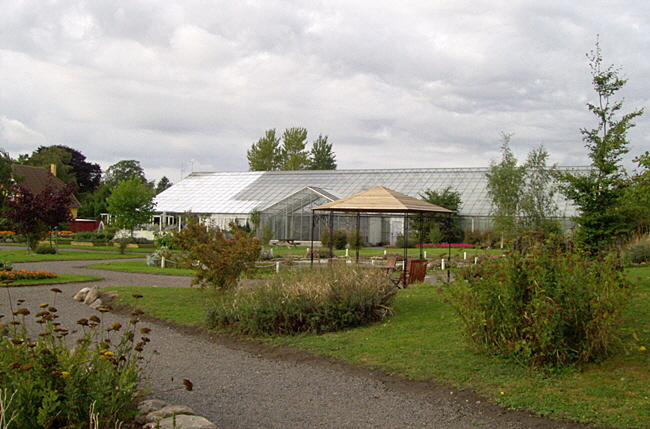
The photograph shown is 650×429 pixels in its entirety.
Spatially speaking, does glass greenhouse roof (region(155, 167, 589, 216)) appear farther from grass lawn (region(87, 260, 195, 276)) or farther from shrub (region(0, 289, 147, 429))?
shrub (region(0, 289, 147, 429))

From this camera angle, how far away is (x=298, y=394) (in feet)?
20.0

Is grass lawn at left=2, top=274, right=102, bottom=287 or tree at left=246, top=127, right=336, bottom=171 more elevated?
tree at left=246, top=127, right=336, bottom=171

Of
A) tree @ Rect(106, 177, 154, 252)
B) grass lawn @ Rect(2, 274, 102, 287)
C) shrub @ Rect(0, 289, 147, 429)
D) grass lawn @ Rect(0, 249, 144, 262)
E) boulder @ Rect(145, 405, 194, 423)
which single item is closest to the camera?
shrub @ Rect(0, 289, 147, 429)

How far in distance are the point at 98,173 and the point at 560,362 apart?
73.4m

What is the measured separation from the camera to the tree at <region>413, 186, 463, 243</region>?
1305 inches

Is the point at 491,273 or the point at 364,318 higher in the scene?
the point at 491,273

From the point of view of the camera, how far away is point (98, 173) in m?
72.1

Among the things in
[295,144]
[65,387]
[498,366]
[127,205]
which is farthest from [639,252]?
[295,144]

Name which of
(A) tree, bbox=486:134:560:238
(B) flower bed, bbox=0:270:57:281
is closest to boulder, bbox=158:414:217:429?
(B) flower bed, bbox=0:270:57:281

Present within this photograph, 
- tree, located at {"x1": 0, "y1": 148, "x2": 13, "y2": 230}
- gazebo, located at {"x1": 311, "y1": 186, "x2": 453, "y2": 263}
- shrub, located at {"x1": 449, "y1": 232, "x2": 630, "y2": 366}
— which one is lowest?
shrub, located at {"x1": 449, "y1": 232, "x2": 630, "y2": 366}

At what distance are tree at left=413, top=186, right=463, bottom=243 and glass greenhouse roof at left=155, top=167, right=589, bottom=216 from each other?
31.2 inches

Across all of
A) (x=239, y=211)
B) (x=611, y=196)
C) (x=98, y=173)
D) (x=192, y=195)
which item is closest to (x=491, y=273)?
(x=611, y=196)

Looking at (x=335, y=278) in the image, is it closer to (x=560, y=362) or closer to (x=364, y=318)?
(x=364, y=318)

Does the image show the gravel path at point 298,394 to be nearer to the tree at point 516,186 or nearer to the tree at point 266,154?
the tree at point 516,186
